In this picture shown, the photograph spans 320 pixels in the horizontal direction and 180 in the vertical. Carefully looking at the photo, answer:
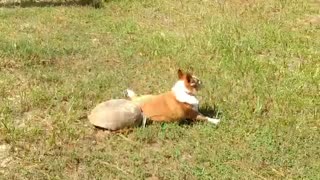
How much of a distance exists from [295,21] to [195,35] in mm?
1522

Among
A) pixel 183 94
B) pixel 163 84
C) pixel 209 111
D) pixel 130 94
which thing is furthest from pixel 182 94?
pixel 163 84

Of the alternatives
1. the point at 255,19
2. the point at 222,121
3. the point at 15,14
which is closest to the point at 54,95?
the point at 222,121

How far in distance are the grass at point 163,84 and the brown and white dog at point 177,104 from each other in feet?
0.27

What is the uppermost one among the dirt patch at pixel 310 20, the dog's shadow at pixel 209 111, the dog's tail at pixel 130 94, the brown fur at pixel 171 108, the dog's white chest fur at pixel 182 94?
the dirt patch at pixel 310 20

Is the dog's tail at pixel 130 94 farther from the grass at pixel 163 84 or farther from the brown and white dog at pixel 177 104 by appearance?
the brown and white dog at pixel 177 104

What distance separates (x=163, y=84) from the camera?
515cm

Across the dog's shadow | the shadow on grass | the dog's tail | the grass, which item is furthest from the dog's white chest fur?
the shadow on grass

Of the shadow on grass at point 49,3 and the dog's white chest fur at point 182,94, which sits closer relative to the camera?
the dog's white chest fur at point 182,94

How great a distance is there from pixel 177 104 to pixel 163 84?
0.91 metres

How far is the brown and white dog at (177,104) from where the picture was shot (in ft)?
14.0

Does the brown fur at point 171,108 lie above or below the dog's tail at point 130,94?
above

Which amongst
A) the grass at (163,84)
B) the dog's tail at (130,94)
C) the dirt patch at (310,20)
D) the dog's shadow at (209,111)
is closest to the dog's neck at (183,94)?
the grass at (163,84)

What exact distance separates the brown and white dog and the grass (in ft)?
0.27

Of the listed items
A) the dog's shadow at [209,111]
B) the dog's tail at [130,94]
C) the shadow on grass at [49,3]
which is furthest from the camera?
the shadow on grass at [49,3]
